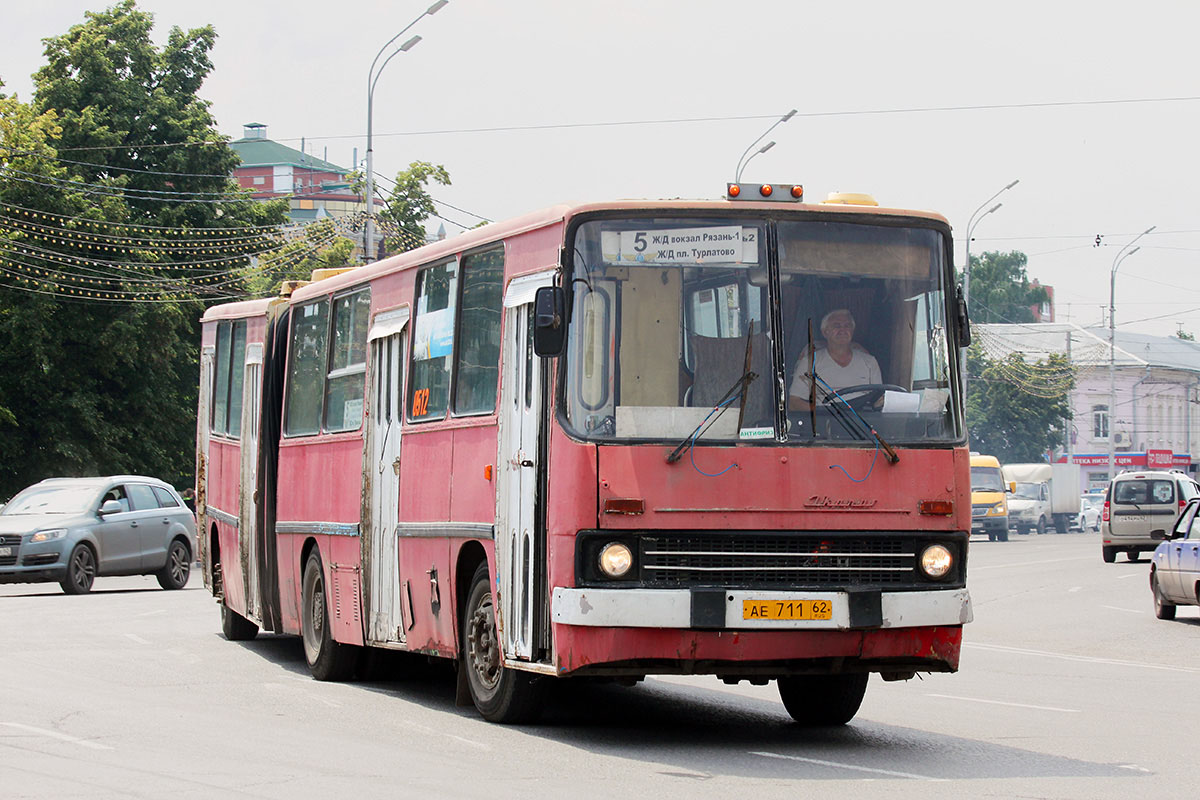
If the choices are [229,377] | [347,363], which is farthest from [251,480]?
[347,363]

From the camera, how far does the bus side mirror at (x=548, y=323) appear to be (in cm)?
1074

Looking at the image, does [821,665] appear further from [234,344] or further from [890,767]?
[234,344]

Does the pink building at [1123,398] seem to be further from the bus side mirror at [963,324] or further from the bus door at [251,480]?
the bus side mirror at [963,324]

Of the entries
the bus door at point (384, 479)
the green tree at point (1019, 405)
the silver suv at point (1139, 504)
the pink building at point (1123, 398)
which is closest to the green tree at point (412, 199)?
the silver suv at point (1139, 504)

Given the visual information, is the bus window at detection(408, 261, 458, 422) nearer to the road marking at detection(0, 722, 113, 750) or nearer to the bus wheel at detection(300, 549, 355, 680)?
the bus wheel at detection(300, 549, 355, 680)

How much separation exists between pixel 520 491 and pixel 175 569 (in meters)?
20.0

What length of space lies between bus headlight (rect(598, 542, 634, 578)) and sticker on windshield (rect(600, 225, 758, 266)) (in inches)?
64.1

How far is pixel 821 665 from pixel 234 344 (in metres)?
10.2

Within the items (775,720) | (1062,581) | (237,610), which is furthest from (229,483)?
(1062,581)

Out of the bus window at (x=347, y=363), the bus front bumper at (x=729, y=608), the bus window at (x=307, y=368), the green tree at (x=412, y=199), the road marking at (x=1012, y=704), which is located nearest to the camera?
the bus front bumper at (x=729, y=608)

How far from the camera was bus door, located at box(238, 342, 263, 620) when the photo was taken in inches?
707

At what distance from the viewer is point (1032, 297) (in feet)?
454

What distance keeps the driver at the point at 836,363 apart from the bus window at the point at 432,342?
300 centimetres

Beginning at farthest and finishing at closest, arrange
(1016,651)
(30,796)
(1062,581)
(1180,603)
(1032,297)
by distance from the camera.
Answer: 1. (1032,297)
2. (1062,581)
3. (1180,603)
4. (1016,651)
5. (30,796)
